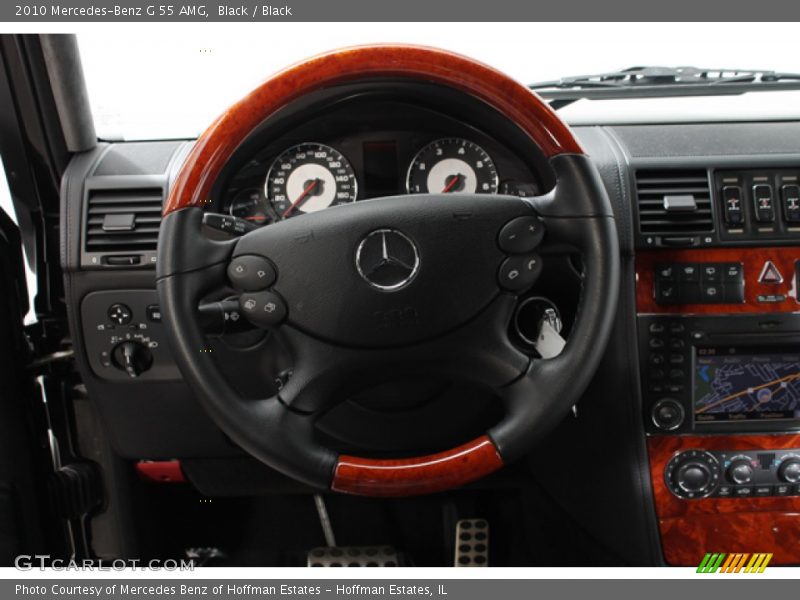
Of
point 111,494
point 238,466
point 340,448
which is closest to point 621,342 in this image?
point 340,448

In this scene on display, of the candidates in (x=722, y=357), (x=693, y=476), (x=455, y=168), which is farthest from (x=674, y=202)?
(x=693, y=476)

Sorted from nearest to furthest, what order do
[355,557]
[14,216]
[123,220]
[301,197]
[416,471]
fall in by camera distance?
[416,471] < [301,197] < [123,220] < [14,216] < [355,557]

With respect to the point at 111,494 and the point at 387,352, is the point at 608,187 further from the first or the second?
the point at 111,494

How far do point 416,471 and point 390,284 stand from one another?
29 cm

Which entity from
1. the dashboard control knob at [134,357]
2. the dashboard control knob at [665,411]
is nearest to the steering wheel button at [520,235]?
the dashboard control knob at [665,411]

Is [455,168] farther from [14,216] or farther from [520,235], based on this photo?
[14,216]

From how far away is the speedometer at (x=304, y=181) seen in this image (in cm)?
146

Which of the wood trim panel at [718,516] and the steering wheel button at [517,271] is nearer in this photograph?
the steering wheel button at [517,271]

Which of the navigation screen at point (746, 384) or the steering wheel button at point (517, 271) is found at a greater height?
the steering wheel button at point (517, 271)

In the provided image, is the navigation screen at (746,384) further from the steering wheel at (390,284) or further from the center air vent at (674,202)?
the steering wheel at (390,284)

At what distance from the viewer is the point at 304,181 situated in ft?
4.80

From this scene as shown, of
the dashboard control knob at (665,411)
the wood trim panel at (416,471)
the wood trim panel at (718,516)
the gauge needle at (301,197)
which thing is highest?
the gauge needle at (301,197)

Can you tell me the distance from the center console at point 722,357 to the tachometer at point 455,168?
36cm

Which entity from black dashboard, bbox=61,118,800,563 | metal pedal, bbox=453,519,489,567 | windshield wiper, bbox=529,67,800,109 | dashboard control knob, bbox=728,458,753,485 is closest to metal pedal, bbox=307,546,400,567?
metal pedal, bbox=453,519,489,567
